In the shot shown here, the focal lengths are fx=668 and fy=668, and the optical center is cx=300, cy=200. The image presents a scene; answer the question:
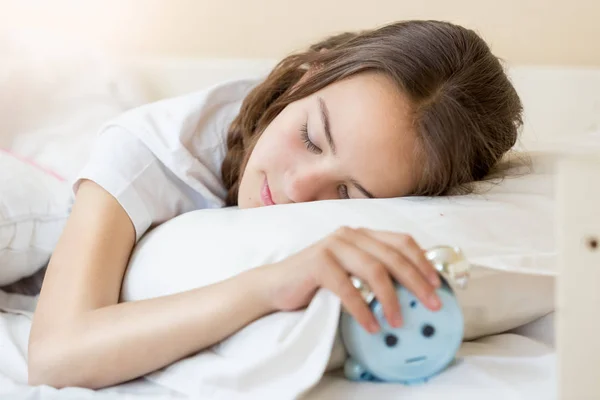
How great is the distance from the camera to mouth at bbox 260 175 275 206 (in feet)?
2.80

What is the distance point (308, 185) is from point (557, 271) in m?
0.40

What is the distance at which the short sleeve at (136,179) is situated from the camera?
0.84 m

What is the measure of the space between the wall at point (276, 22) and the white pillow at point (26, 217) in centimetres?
55

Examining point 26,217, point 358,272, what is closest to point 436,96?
point 358,272

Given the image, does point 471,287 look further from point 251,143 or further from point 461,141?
point 251,143

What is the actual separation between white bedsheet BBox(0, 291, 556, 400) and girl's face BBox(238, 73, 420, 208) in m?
0.23

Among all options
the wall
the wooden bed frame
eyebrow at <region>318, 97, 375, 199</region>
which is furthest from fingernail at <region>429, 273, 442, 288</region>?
the wall

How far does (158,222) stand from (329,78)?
0.97ft

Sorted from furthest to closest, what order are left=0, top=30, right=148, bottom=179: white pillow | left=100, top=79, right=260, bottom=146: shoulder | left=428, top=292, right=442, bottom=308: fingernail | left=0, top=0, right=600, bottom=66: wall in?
left=0, top=0, right=600, bottom=66: wall → left=0, top=30, right=148, bottom=179: white pillow → left=100, top=79, right=260, bottom=146: shoulder → left=428, top=292, right=442, bottom=308: fingernail

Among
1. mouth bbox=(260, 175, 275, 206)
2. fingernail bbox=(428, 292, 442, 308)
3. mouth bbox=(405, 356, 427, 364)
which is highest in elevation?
fingernail bbox=(428, 292, 442, 308)

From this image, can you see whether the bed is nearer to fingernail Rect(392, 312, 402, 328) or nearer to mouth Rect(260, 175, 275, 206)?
fingernail Rect(392, 312, 402, 328)

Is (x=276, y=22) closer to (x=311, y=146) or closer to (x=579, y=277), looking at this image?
(x=311, y=146)

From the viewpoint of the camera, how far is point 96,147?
91 cm

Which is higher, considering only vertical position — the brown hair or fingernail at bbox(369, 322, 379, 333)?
the brown hair
